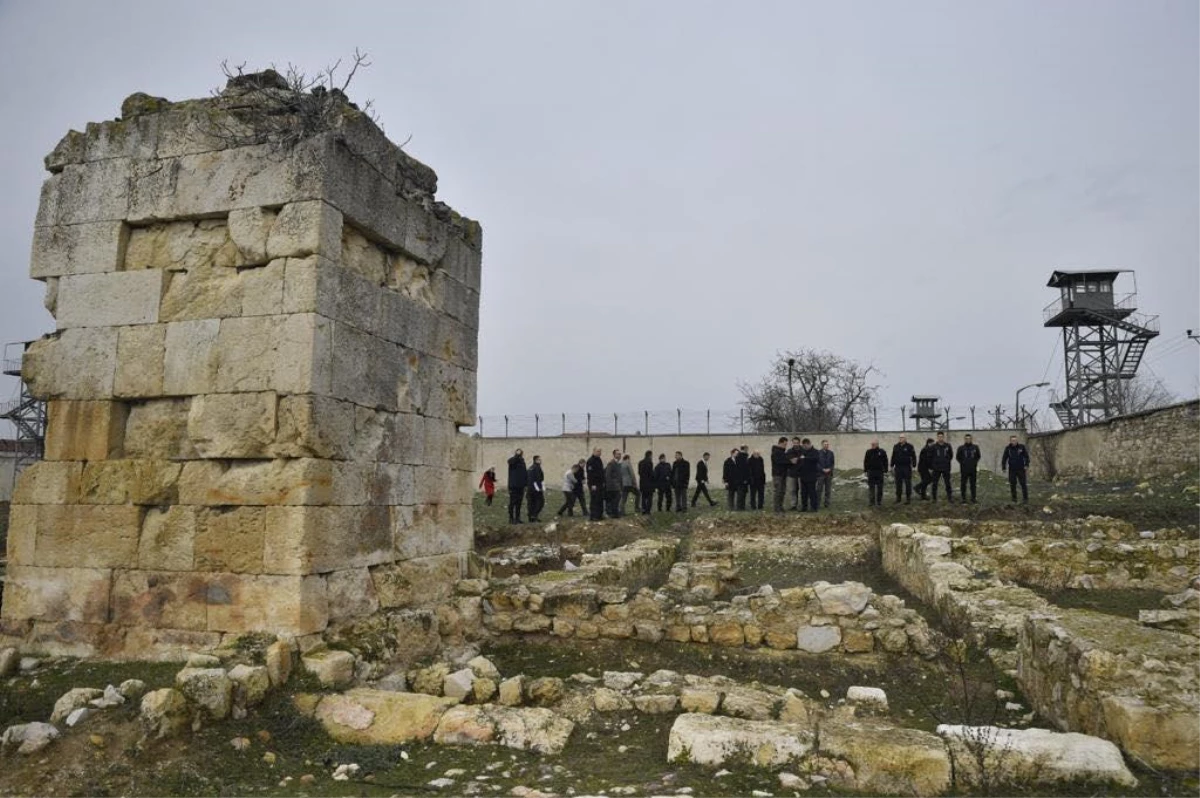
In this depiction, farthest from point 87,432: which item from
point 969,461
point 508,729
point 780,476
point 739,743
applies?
point 969,461

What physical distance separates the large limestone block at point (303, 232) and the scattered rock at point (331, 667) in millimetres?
2820

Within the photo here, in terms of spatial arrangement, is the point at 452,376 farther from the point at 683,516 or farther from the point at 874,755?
the point at 683,516

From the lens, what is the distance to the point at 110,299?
241 inches

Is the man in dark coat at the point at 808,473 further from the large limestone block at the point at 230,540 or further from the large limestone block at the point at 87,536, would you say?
the large limestone block at the point at 87,536

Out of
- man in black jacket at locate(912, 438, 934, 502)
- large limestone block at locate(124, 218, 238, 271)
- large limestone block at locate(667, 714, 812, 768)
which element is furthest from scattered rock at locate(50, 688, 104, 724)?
man in black jacket at locate(912, 438, 934, 502)

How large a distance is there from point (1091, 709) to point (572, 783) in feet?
9.87

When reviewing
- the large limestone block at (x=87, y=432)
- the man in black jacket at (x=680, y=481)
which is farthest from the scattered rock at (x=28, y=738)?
the man in black jacket at (x=680, y=481)

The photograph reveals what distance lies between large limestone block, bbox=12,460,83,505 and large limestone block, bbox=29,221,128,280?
1542mm

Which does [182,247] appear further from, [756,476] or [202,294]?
[756,476]

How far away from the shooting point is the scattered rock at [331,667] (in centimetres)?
519

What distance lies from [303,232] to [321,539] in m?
2.23

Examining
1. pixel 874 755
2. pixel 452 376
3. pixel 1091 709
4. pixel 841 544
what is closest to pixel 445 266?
pixel 452 376

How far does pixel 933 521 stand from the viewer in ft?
46.9

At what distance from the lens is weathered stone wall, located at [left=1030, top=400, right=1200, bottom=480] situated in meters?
19.6
